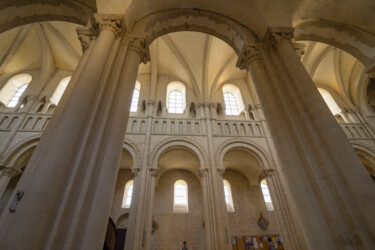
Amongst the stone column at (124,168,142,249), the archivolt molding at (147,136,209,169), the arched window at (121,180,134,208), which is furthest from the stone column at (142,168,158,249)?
the arched window at (121,180,134,208)

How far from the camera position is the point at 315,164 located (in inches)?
111

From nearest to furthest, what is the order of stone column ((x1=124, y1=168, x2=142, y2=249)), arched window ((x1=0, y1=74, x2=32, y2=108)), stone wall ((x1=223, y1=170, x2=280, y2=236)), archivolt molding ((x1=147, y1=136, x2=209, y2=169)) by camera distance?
1. stone column ((x1=124, y1=168, x2=142, y2=249))
2. archivolt molding ((x1=147, y1=136, x2=209, y2=169))
3. stone wall ((x1=223, y1=170, x2=280, y2=236))
4. arched window ((x1=0, y1=74, x2=32, y2=108))

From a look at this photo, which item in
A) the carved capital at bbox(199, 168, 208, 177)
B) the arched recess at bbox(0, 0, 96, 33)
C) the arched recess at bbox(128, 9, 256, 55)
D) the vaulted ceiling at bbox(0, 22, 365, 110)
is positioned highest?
the vaulted ceiling at bbox(0, 22, 365, 110)

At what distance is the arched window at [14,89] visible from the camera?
10.5 meters

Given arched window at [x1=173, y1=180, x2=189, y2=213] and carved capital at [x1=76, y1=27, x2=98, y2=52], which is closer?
carved capital at [x1=76, y1=27, x2=98, y2=52]

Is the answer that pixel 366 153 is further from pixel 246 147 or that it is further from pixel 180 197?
pixel 180 197

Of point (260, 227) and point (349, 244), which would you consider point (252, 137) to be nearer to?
point (260, 227)

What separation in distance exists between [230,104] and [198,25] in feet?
23.9

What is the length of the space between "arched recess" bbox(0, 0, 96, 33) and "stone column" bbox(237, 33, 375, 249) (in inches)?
181

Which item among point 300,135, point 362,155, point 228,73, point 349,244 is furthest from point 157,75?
point 362,155

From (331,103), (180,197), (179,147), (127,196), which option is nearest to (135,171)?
(179,147)

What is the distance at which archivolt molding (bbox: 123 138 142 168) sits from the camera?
8.45 meters

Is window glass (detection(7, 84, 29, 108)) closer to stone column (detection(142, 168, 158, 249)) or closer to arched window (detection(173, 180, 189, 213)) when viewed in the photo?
stone column (detection(142, 168, 158, 249))

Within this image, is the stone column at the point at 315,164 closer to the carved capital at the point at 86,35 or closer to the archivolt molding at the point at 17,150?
the carved capital at the point at 86,35
